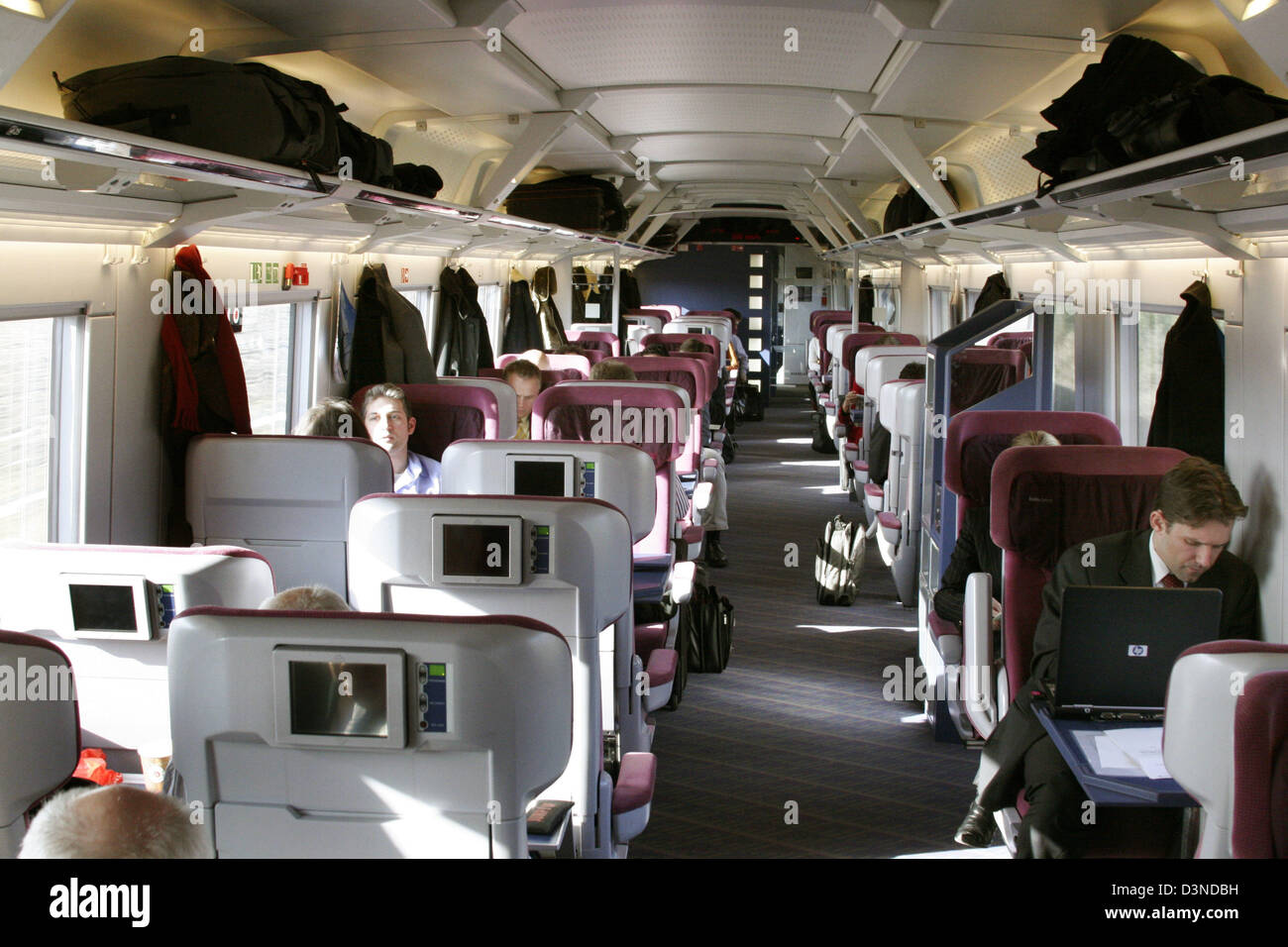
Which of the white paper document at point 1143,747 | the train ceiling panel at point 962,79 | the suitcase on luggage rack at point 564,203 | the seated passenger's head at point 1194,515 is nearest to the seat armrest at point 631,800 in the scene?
the white paper document at point 1143,747

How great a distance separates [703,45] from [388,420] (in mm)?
2486

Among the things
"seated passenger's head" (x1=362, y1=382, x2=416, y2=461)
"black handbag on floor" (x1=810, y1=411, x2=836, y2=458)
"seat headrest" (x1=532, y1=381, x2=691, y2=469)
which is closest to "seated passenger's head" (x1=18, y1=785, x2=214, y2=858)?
"seated passenger's head" (x1=362, y1=382, x2=416, y2=461)

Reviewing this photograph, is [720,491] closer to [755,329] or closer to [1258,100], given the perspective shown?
[1258,100]

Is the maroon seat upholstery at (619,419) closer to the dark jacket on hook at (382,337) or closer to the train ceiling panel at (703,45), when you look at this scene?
the train ceiling panel at (703,45)

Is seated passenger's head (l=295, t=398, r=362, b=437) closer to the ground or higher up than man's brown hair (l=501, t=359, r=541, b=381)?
closer to the ground

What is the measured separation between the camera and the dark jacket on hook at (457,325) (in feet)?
36.8

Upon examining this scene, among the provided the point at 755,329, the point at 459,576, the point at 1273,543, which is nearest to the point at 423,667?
the point at 459,576

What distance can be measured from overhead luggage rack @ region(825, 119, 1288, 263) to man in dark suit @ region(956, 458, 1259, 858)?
0.91 m

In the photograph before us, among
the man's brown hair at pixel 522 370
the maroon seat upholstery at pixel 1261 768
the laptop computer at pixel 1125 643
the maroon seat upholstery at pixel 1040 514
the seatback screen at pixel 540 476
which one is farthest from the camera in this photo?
the man's brown hair at pixel 522 370

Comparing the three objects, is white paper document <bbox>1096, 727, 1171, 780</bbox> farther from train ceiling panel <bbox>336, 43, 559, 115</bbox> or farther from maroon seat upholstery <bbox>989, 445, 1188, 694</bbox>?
train ceiling panel <bbox>336, 43, 559, 115</bbox>

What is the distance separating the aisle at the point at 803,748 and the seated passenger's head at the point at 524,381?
205 centimetres

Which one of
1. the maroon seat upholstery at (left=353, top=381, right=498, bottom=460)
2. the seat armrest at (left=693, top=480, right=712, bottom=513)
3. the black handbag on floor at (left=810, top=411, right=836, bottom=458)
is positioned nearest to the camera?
the maroon seat upholstery at (left=353, top=381, right=498, bottom=460)

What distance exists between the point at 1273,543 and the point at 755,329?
2101 cm

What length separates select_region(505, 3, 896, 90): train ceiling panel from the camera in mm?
5473
